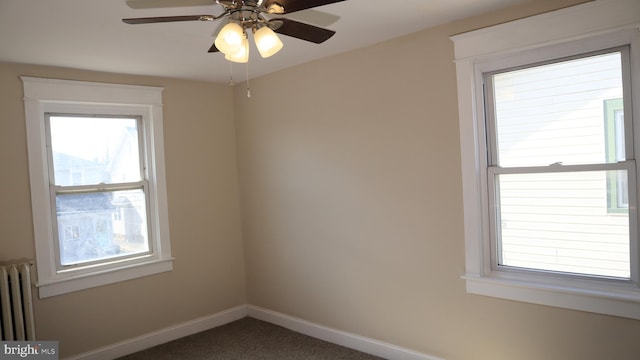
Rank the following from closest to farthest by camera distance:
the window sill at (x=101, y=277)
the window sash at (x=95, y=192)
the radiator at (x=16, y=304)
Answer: the radiator at (x=16, y=304) → the window sill at (x=101, y=277) → the window sash at (x=95, y=192)

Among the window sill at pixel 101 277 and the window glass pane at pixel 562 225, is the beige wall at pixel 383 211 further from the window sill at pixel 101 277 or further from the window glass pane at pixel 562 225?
the window sill at pixel 101 277

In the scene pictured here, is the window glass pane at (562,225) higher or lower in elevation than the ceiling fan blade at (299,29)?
lower

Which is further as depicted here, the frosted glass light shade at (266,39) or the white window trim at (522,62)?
the white window trim at (522,62)

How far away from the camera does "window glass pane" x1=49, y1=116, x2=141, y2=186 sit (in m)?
3.62

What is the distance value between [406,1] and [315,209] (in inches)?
78.2

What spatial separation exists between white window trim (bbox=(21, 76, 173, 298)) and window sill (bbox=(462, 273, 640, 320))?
2.76 meters

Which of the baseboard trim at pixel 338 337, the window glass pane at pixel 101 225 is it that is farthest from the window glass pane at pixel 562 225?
the window glass pane at pixel 101 225

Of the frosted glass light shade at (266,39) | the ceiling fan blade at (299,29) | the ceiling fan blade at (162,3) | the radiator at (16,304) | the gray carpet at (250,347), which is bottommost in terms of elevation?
the gray carpet at (250,347)

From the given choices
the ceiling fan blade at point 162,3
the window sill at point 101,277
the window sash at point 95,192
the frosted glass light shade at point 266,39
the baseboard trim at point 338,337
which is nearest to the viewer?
the frosted glass light shade at point 266,39

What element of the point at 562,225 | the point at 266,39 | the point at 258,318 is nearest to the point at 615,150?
the point at 562,225

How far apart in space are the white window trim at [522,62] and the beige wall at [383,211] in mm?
69

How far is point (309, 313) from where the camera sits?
159 inches

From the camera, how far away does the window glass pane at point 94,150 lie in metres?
3.62

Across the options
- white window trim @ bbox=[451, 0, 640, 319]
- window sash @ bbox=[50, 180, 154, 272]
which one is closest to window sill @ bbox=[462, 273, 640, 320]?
white window trim @ bbox=[451, 0, 640, 319]
